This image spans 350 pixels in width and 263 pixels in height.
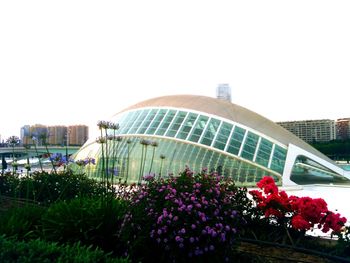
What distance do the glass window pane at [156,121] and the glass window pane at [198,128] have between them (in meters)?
2.41

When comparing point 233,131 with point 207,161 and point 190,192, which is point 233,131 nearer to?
point 207,161

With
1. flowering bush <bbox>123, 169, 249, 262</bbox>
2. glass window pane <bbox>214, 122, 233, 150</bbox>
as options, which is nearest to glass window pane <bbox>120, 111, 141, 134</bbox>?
glass window pane <bbox>214, 122, 233, 150</bbox>

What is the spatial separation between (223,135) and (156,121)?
4392 millimetres

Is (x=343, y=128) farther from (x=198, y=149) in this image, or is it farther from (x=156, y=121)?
(x=198, y=149)

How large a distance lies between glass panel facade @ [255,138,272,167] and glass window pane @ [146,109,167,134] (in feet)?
20.5

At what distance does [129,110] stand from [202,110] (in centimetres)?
587

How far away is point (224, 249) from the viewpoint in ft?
14.6

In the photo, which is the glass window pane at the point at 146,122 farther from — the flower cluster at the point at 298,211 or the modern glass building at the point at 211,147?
the flower cluster at the point at 298,211

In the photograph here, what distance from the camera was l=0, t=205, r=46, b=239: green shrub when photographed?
16.0 feet

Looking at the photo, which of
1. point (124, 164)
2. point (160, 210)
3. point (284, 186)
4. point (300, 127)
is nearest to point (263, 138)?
point (284, 186)

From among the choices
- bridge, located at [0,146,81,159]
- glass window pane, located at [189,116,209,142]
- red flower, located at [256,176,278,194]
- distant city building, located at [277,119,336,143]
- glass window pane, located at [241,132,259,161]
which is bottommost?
bridge, located at [0,146,81,159]

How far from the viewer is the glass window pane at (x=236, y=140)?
781 inches

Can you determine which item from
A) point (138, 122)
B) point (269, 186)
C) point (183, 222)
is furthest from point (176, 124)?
point (183, 222)

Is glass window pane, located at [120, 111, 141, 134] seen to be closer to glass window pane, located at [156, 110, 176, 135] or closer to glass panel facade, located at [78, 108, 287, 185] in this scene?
glass panel facade, located at [78, 108, 287, 185]
